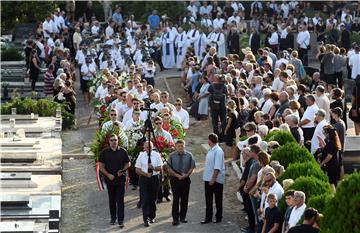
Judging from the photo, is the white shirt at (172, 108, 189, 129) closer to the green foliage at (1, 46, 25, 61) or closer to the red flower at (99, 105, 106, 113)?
the red flower at (99, 105, 106, 113)

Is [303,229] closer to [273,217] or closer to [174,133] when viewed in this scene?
[273,217]

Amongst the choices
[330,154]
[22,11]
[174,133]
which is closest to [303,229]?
[330,154]

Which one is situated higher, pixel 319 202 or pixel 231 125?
pixel 231 125

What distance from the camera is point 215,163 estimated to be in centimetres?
1967

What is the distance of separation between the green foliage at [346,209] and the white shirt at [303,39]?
23.5 metres

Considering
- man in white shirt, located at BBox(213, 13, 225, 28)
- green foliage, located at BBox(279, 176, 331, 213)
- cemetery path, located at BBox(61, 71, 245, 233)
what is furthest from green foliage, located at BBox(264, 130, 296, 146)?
man in white shirt, located at BBox(213, 13, 225, 28)

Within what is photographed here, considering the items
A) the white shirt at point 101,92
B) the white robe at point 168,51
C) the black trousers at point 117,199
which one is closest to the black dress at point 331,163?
the black trousers at point 117,199

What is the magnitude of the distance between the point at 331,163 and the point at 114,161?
3.71m

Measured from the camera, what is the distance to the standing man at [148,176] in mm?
19828

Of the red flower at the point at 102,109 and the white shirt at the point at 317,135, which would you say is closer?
the white shirt at the point at 317,135

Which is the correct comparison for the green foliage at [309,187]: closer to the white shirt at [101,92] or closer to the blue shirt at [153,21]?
the white shirt at [101,92]

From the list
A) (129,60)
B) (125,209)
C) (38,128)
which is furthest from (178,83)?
(125,209)

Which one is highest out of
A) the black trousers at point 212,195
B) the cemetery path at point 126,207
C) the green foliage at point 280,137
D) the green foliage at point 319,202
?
the green foliage at point 280,137

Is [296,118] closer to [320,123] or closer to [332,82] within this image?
[320,123]
